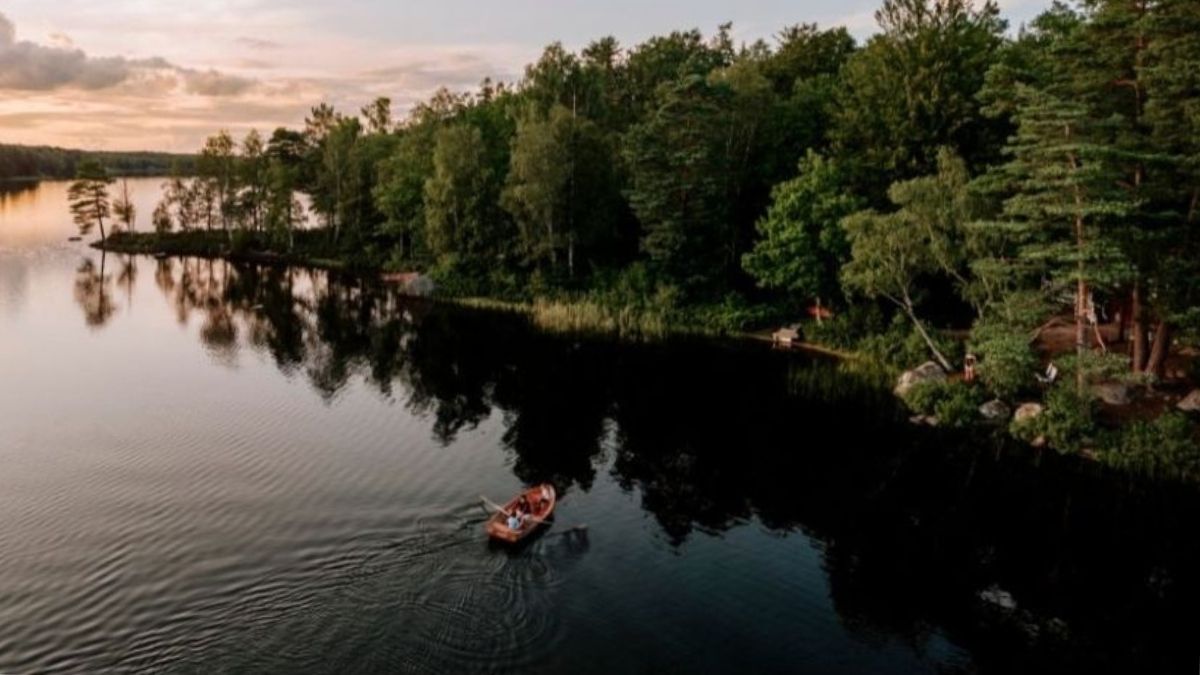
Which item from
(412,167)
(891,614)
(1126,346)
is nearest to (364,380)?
(891,614)

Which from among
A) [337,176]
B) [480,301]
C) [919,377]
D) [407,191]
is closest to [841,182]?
[919,377]

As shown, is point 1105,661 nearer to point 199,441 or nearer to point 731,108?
point 199,441

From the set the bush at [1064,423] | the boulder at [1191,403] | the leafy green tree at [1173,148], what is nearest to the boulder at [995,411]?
the bush at [1064,423]

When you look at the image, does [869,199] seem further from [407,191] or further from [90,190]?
[90,190]

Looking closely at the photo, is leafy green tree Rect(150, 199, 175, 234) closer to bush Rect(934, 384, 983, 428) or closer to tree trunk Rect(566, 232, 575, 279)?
tree trunk Rect(566, 232, 575, 279)

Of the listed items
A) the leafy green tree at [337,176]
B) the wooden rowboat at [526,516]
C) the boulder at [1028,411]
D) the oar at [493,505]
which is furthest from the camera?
the leafy green tree at [337,176]

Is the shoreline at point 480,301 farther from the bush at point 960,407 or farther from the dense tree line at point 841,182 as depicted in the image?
the bush at point 960,407
